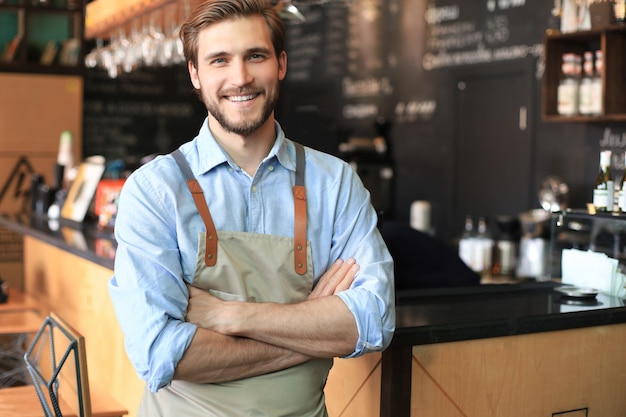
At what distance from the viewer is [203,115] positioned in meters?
8.84

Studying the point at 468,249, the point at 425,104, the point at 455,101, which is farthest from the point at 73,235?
the point at 425,104

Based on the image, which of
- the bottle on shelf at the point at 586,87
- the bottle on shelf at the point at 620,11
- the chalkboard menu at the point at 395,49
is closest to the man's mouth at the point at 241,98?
the bottle on shelf at the point at 620,11

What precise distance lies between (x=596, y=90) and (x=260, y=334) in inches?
145

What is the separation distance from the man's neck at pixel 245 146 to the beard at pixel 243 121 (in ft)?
0.12

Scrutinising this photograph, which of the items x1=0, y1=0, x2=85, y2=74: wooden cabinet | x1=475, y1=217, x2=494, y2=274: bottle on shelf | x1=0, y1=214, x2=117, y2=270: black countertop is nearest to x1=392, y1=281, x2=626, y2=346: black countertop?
x1=0, y1=214, x2=117, y2=270: black countertop

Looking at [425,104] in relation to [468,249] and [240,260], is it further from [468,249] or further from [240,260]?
[240,260]

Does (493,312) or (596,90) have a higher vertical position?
(596,90)

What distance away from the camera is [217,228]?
1815 mm

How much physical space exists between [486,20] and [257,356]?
4943 millimetres

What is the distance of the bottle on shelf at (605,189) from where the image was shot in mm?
2775

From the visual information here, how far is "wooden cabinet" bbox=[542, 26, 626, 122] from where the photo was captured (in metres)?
4.79

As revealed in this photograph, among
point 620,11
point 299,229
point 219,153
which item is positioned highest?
point 620,11

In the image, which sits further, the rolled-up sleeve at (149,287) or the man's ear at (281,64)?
the man's ear at (281,64)

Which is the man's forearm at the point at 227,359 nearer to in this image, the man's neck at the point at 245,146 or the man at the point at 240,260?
the man at the point at 240,260
